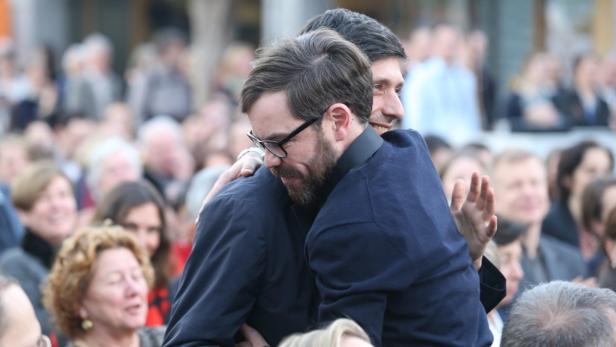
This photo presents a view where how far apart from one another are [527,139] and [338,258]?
859 cm

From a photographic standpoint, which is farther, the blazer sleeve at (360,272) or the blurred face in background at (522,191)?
the blurred face in background at (522,191)

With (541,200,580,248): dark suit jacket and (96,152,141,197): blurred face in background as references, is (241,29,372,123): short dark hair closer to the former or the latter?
(541,200,580,248): dark suit jacket

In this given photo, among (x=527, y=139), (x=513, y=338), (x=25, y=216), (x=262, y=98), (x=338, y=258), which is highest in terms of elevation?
(x=262, y=98)

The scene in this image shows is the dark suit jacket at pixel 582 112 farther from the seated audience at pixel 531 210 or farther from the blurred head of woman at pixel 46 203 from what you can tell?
the blurred head of woman at pixel 46 203

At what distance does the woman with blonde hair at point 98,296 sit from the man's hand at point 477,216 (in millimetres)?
2048

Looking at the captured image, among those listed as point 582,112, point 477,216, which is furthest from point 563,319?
point 582,112

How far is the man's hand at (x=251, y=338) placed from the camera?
3.24 meters

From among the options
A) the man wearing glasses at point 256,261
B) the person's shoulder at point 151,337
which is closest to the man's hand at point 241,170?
the man wearing glasses at point 256,261

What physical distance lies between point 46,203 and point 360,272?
14.3 feet

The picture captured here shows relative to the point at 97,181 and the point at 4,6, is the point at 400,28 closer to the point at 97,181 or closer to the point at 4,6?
the point at 4,6

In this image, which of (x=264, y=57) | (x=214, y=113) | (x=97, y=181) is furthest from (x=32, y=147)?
(x=264, y=57)

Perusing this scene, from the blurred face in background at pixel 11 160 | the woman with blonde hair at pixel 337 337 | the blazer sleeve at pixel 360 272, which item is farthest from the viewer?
the blurred face in background at pixel 11 160

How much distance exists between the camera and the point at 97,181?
904cm

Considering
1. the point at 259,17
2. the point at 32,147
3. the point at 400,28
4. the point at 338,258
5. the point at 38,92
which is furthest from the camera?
the point at 259,17
